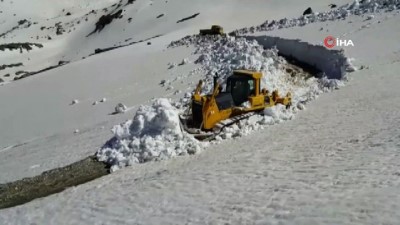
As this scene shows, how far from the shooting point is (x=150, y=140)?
15258mm

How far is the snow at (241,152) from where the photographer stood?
9.14 meters

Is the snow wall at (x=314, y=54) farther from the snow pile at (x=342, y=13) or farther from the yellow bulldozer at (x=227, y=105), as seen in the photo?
the yellow bulldozer at (x=227, y=105)

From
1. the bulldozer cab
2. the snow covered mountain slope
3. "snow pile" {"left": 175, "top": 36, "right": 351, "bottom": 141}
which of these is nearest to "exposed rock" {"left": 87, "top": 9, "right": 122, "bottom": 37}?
the snow covered mountain slope

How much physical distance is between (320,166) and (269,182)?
128 centimetres

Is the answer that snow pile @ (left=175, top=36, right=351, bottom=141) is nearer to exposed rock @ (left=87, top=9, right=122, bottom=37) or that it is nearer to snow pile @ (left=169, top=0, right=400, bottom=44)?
snow pile @ (left=169, top=0, right=400, bottom=44)

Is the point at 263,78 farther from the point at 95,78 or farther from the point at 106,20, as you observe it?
the point at 106,20

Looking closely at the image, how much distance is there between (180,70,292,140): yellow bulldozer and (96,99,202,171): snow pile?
0.68 m

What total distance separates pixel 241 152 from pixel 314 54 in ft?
53.2

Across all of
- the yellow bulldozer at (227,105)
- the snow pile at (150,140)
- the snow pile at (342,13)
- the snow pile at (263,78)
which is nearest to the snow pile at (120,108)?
the snow pile at (263,78)

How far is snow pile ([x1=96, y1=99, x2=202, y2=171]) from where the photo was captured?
1506 cm

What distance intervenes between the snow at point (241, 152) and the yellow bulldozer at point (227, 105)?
19.0 inches

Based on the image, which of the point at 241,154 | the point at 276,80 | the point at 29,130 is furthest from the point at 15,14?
the point at 241,154

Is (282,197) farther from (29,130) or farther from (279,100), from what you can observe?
(29,130)

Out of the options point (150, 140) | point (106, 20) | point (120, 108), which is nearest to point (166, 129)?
point (150, 140)
